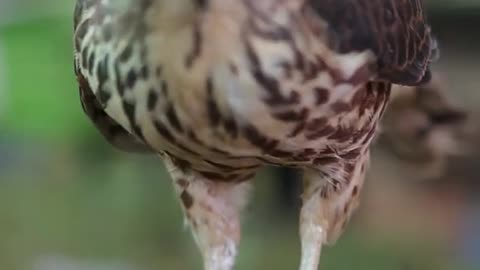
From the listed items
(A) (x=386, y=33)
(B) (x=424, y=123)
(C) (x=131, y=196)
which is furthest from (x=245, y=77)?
(C) (x=131, y=196)

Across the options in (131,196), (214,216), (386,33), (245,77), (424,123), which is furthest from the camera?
(131,196)

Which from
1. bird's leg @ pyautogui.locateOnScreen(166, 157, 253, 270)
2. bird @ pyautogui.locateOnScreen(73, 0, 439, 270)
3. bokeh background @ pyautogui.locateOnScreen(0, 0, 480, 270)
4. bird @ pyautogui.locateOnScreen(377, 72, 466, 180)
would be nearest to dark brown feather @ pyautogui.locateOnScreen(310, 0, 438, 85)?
bird @ pyautogui.locateOnScreen(73, 0, 439, 270)

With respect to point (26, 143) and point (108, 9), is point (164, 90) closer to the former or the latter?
point (108, 9)

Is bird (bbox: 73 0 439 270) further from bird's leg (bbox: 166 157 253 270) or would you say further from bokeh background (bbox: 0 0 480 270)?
bokeh background (bbox: 0 0 480 270)

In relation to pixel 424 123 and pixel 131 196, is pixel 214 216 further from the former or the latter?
pixel 131 196

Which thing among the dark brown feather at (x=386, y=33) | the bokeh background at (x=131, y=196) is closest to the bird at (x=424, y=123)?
the dark brown feather at (x=386, y=33)
